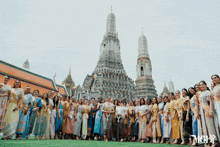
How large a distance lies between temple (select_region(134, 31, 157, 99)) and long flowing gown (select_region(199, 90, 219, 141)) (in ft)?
102

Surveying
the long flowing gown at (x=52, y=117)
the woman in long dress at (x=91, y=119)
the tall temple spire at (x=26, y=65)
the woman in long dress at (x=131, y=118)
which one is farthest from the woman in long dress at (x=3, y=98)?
the tall temple spire at (x=26, y=65)

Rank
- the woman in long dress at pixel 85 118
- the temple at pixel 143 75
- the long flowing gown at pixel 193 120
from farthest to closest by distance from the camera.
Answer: the temple at pixel 143 75, the woman in long dress at pixel 85 118, the long flowing gown at pixel 193 120

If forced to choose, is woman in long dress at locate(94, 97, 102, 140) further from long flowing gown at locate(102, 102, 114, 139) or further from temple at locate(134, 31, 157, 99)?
temple at locate(134, 31, 157, 99)

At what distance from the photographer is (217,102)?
3568 millimetres

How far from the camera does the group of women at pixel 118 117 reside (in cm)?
385

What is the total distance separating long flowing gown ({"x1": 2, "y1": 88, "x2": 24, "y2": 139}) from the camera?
4.28 m

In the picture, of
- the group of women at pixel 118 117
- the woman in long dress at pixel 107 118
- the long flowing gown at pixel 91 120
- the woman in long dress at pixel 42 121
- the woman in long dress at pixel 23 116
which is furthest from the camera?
the long flowing gown at pixel 91 120

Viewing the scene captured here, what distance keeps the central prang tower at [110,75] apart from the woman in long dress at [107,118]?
97.2 ft

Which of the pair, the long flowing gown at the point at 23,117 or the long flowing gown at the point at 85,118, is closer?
Answer: the long flowing gown at the point at 23,117

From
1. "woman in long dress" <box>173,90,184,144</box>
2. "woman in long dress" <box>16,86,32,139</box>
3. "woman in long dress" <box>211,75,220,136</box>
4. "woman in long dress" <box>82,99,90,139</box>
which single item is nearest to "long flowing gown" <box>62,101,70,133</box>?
"woman in long dress" <box>82,99,90,139</box>

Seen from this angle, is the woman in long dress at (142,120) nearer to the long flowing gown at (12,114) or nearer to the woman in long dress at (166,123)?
the woman in long dress at (166,123)

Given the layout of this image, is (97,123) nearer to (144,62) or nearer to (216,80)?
(216,80)

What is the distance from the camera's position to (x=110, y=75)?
4044 cm

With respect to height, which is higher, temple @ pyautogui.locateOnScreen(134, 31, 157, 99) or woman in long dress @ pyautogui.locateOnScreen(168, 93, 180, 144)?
temple @ pyautogui.locateOnScreen(134, 31, 157, 99)
